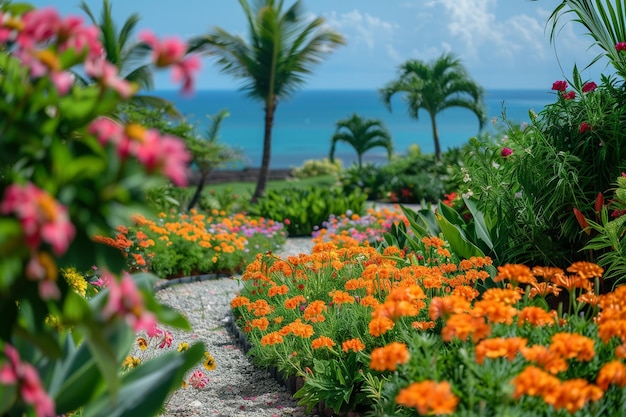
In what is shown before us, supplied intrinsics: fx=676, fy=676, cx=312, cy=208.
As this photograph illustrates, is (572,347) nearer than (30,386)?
No

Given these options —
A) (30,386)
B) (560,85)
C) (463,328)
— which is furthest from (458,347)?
(560,85)

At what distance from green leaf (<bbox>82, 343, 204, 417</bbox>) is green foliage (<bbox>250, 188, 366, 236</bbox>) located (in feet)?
30.5

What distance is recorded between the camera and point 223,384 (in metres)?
5.14

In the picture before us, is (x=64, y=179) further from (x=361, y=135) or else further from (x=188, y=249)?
(x=361, y=135)

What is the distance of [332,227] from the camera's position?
436 inches

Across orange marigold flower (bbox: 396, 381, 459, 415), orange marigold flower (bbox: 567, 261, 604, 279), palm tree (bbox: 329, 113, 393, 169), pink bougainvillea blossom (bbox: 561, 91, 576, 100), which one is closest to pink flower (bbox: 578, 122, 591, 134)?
pink bougainvillea blossom (bbox: 561, 91, 576, 100)

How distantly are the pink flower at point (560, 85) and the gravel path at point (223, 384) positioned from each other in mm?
3487

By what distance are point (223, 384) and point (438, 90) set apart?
15642 mm

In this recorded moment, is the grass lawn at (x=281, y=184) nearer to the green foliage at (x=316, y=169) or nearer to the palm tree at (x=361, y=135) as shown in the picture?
the green foliage at (x=316, y=169)

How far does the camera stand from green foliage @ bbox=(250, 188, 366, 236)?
12227 mm

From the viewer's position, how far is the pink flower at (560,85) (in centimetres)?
591

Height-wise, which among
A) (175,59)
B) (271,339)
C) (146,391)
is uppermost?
(175,59)

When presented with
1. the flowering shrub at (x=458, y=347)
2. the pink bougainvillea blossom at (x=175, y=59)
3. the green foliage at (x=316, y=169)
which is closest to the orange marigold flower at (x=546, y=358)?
the flowering shrub at (x=458, y=347)

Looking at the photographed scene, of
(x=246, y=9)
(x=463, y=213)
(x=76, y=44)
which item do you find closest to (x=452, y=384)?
(x=76, y=44)
